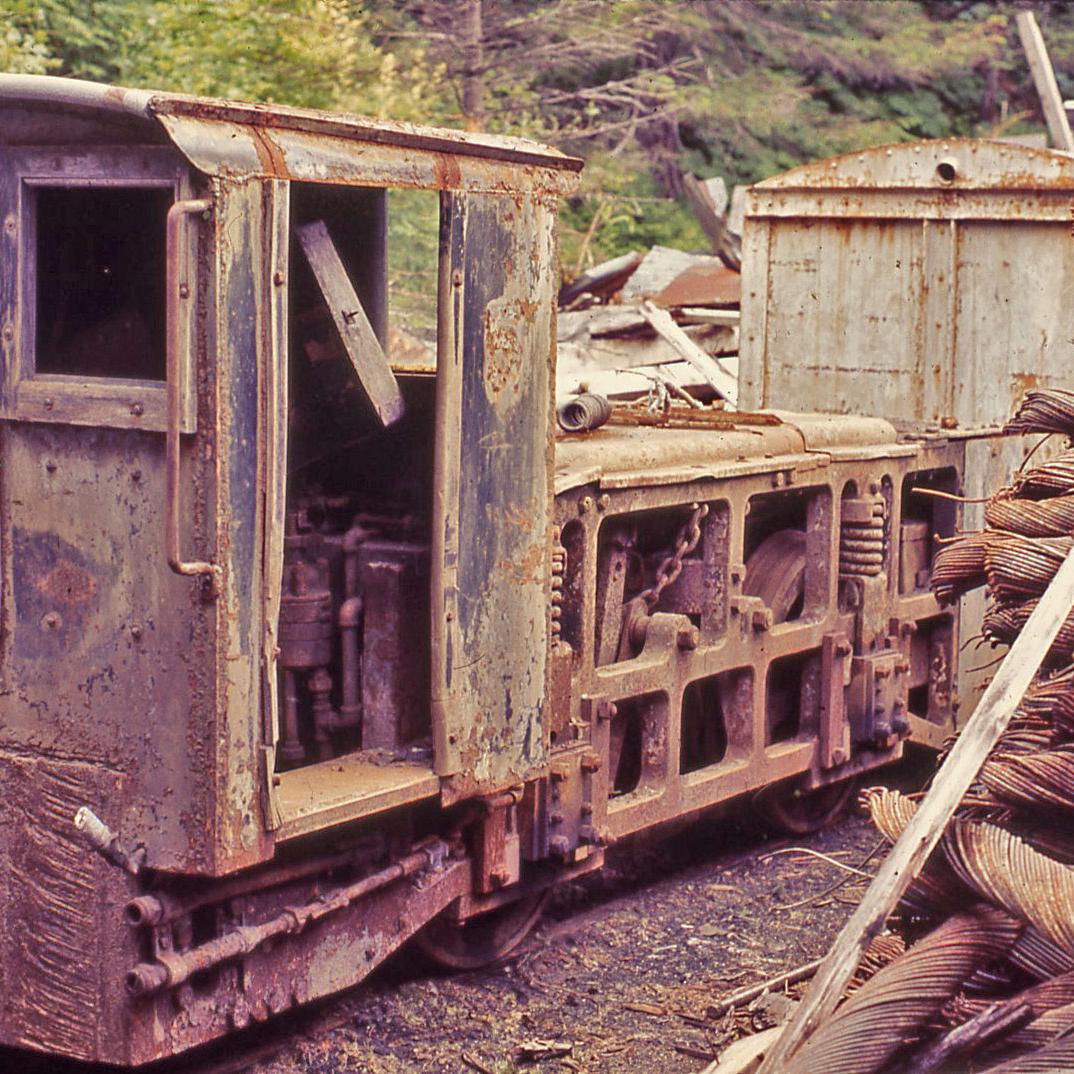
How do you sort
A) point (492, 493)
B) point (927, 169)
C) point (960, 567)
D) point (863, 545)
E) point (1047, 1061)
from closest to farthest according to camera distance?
point (1047, 1061) → point (960, 567) → point (492, 493) → point (863, 545) → point (927, 169)

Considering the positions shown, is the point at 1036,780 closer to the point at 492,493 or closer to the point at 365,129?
the point at 492,493

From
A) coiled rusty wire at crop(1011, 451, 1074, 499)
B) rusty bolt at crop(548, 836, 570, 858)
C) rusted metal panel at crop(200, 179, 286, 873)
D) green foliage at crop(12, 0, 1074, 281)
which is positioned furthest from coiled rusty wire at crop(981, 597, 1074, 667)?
green foliage at crop(12, 0, 1074, 281)

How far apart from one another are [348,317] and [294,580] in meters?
0.82

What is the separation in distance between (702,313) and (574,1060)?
8.74 m

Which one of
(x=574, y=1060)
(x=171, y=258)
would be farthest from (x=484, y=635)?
(x=171, y=258)

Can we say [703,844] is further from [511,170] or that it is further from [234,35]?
[234,35]

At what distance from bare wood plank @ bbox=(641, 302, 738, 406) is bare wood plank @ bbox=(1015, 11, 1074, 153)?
7.92 feet

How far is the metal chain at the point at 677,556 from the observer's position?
22.1ft

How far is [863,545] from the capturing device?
7.67 metres

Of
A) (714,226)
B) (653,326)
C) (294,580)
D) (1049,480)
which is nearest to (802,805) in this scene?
(1049,480)

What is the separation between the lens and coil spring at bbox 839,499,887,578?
7.67 metres

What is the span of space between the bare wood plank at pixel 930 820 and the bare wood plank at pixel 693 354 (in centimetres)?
642

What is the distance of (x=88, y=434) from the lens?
4719 millimetres

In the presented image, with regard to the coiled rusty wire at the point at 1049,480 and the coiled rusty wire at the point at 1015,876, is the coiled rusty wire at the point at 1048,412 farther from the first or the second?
the coiled rusty wire at the point at 1015,876
